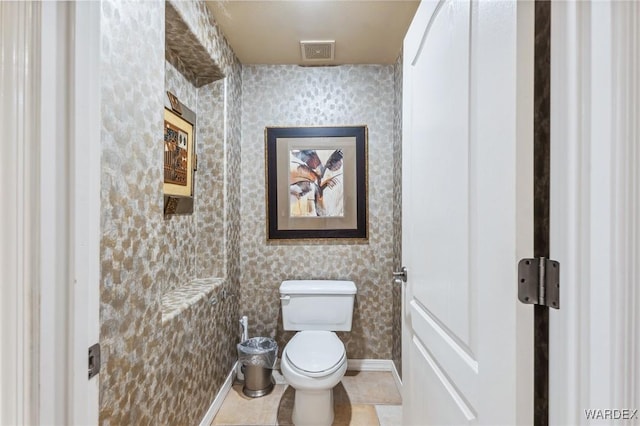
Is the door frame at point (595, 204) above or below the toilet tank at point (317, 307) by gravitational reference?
above

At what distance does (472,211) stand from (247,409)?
73.9 inches

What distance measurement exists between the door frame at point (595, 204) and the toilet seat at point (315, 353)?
127 cm

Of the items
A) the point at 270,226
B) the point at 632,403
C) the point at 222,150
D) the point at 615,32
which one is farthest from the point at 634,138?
the point at 270,226

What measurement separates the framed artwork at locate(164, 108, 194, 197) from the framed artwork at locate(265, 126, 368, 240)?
60 cm

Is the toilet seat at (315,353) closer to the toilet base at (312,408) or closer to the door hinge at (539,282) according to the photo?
the toilet base at (312,408)

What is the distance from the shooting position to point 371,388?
2.16m

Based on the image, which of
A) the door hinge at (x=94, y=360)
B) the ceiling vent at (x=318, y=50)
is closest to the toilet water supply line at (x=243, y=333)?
the door hinge at (x=94, y=360)

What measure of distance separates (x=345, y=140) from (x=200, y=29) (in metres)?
1.16

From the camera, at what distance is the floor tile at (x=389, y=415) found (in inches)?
71.8

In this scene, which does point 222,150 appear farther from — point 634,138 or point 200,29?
point 634,138

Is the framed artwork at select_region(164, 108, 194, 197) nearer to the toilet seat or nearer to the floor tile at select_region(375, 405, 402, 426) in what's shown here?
the toilet seat

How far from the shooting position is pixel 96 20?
0.54 meters

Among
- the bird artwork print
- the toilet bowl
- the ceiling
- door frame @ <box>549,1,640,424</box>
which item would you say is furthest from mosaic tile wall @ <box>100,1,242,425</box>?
door frame @ <box>549,1,640,424</box>

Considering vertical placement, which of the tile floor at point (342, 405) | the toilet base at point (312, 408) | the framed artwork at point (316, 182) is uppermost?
the framed artwork at point (316, 182)
